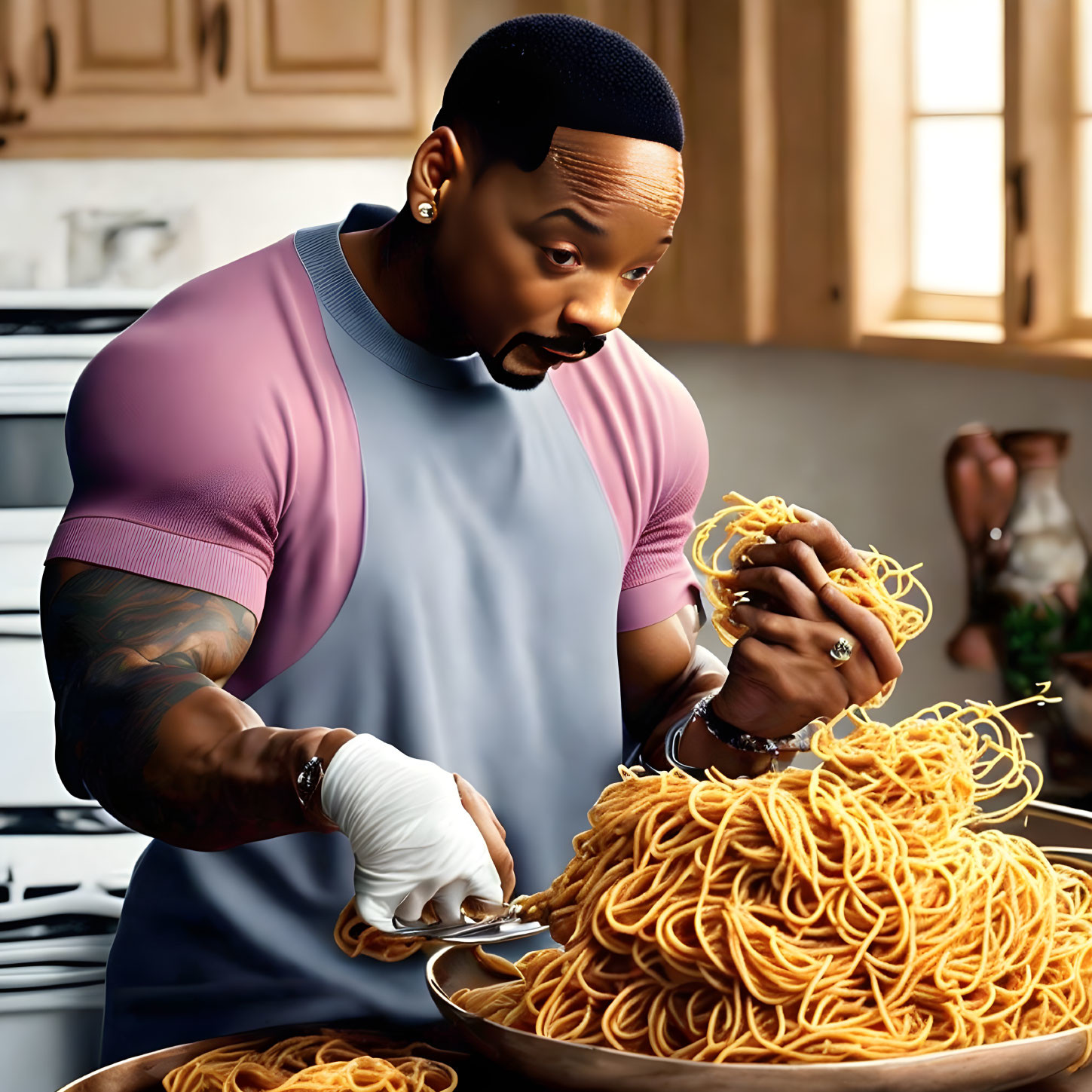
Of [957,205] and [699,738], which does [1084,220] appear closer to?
[957,205]

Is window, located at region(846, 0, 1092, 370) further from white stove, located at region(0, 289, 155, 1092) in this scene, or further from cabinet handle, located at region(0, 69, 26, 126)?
cabinet handle, located at region(0, 69, 26, 126)

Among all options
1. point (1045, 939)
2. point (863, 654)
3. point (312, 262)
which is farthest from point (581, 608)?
point (1045, 939)

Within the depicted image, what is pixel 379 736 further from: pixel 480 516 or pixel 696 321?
pixel 696 321

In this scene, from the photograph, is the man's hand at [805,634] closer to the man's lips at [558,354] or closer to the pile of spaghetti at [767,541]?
the pile of spaghetti at [767,541]

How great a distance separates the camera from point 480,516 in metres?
1.06

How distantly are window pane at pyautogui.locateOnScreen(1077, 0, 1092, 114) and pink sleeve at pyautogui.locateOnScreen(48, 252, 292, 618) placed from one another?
169cm

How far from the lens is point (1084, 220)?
7.42 feet

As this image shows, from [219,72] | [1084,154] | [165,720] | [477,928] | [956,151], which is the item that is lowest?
[477,928]

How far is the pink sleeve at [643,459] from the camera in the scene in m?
1.14

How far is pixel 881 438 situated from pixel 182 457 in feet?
6.57

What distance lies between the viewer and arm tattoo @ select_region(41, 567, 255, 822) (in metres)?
0.81

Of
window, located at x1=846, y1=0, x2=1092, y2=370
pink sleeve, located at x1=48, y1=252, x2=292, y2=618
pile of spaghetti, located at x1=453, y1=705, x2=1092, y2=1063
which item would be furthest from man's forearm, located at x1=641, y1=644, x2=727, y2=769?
window, located at x1=846, y1=0, x2=1092, y2=370

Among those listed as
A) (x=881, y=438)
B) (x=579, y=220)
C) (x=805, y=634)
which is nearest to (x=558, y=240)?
(x=579, y=220)

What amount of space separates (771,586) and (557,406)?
25 cm
